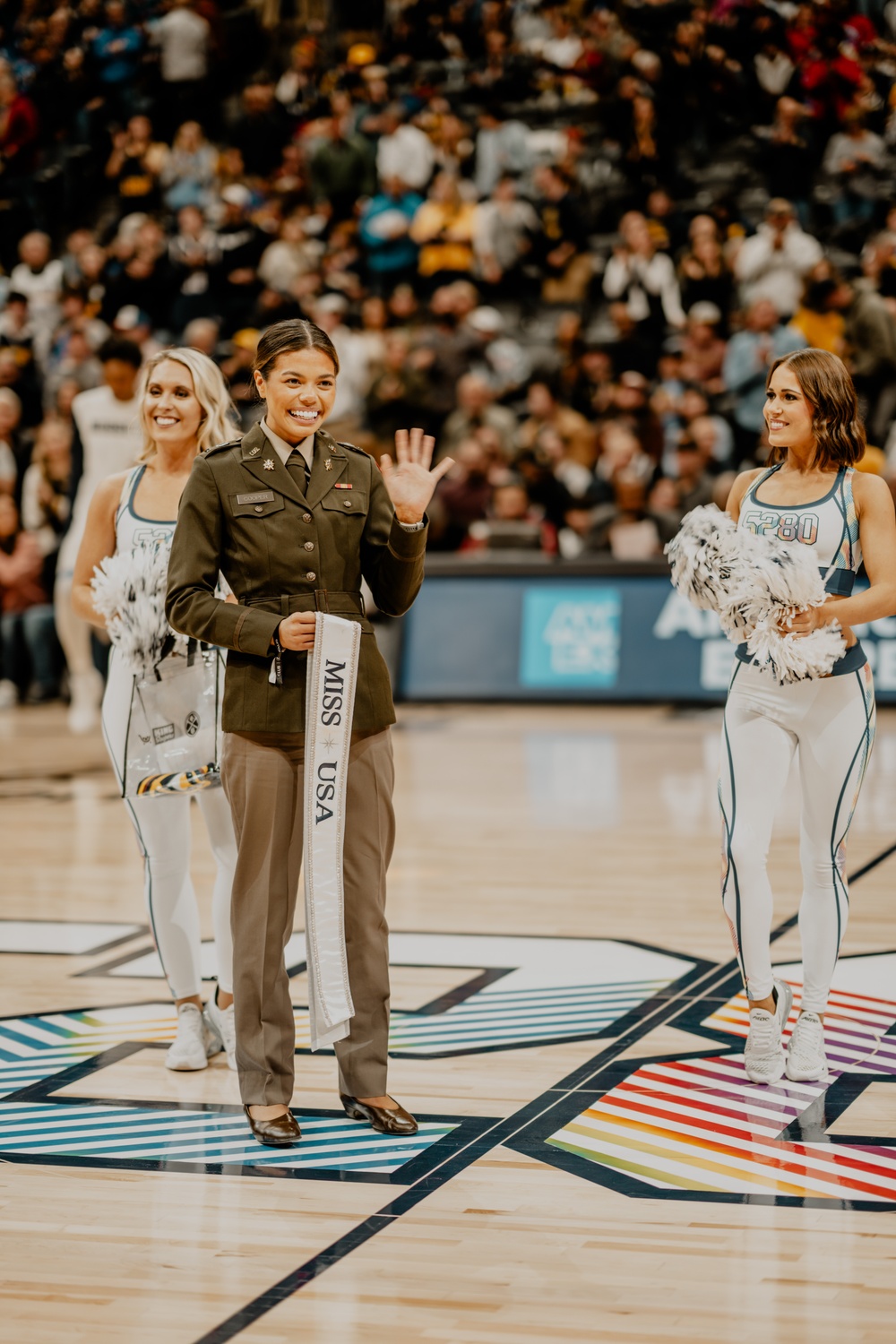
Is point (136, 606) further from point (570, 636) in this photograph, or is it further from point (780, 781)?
point (570, 636)

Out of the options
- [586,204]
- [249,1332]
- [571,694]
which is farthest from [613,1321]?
[586,204]

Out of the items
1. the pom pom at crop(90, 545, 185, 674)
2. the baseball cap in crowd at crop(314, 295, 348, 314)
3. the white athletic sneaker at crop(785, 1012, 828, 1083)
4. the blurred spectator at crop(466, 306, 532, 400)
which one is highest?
the baseball cap in crowd at crop(314, 295, 348, 314)

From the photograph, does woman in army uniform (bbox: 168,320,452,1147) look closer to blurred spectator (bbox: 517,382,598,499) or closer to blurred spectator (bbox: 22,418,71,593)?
blurred spectator (bbox: 517,382,598,499)

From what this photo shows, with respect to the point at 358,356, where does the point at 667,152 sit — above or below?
above

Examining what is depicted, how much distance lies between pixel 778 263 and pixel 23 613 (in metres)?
6.31

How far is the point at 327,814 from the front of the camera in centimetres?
379

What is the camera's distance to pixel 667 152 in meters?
15.5

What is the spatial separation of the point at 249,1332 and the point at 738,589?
6.70 feet

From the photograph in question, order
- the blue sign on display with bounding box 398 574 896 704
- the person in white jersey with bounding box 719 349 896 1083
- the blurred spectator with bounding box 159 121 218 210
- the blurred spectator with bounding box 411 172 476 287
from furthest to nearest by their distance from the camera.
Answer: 1. the blurred spectator with bounding box 159 121 218 210
2. the blurred spectator with bounding box 411 172 476 287
3. the blue sign on display with bounding box 398 574 896 704
4. the person in white jersey with bounding box 719 349 896 1083

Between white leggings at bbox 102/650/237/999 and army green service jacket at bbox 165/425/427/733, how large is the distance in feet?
2.42

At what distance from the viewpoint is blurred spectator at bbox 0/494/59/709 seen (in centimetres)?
1366

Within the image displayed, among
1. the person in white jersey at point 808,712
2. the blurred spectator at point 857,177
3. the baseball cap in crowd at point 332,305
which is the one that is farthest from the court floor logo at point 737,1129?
the blurred spectator at point 857,177

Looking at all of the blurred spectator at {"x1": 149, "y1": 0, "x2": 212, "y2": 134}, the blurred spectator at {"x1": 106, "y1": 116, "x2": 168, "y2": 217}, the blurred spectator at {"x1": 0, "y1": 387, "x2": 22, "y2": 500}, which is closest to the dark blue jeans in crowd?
the blurred spectator at {"x1": 0, "y1": 387, "x2": 22, "y2": 500}

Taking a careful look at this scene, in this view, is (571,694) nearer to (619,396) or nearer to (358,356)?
(619,396)
